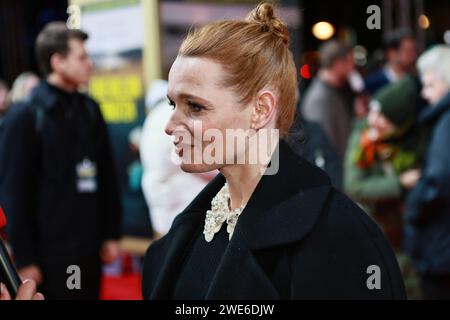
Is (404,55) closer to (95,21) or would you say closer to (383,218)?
(383,218)

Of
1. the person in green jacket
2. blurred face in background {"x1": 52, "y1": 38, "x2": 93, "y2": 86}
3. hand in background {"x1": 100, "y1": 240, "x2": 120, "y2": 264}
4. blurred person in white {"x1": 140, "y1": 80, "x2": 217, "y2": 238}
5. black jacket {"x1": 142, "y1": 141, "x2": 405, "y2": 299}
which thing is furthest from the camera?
the person in green jacket

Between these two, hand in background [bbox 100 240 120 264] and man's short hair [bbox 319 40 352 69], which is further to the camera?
man's short hair [bbox 319 40 352 69]

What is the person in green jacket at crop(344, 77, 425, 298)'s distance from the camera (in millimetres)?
3809

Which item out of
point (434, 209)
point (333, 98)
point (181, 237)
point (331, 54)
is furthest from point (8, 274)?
point (331, 54)

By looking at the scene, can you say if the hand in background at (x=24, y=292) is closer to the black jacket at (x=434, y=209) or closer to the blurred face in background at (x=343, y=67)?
the black jacket at (x=434, y=209)

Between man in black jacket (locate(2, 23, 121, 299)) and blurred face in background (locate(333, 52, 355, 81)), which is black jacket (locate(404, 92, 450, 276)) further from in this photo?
blurred face in background (locate(333, 52, 355, 81))

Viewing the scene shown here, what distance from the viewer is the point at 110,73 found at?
425cm

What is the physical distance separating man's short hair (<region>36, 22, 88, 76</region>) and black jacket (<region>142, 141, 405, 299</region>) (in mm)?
1995

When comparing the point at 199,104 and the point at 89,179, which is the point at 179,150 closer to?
the point at 199,104

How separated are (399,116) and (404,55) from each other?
217 centimetres

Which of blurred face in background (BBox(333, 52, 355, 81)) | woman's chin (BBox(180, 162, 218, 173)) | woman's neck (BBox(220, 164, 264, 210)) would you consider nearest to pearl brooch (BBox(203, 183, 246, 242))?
woman's neck (BBox(220, 164, 264, 210))

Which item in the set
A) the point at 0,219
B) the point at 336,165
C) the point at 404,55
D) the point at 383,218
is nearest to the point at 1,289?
the point at 0,219

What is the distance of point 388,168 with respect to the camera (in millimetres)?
3885

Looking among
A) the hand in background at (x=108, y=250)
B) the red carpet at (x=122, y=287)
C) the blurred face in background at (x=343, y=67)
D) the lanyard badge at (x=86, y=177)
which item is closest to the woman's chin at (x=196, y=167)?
the lanyard badge at (x=86, y=177)
